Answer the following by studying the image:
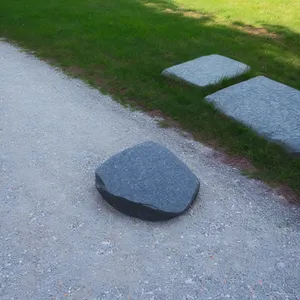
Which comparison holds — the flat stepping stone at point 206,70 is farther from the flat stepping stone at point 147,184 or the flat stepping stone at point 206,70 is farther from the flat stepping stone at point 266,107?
the flat stepping stone at point 147,184

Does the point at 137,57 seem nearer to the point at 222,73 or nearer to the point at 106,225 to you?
the point at 222,73

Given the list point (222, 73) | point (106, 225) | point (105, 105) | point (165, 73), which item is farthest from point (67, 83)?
point (106, 225)

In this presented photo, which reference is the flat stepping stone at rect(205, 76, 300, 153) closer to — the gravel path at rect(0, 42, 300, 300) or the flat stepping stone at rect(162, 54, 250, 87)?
the flat stepping stone at rect(162, 54, 250, 87)

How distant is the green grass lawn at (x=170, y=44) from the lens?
→ 205 inches

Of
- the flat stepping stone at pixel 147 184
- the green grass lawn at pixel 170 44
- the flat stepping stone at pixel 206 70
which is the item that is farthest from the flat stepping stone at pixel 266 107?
the flat stepping stone at pixel 147 184

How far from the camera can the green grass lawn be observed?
5.21 metres

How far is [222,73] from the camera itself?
21.7ft

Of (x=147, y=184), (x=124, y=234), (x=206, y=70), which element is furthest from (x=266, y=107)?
(x=124, y=234)

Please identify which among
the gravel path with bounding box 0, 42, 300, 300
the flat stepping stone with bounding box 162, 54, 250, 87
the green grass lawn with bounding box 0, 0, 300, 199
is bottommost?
the green grass lawn with bounding box 0, 0, 300, 199

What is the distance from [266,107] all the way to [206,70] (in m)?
1.64

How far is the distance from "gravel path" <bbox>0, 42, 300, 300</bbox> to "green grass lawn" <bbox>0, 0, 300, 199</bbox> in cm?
52

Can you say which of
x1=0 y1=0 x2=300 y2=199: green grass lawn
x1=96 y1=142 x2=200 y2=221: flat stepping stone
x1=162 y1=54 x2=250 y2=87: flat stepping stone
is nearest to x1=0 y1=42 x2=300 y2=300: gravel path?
x1=96 y1=142 x2=200 y2=221: flat stepping stone

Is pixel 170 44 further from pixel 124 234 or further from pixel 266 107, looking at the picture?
pixel 124 234

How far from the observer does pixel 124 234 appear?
12.2ft
